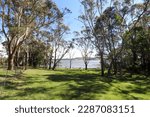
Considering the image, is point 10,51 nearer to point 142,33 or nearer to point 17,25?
point 17,25

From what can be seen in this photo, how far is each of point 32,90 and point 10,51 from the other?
52.7ft

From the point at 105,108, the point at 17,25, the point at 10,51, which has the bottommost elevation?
the point at 105,108

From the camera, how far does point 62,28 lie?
199ft

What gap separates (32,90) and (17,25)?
15.9 meters

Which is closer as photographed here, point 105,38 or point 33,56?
point 105,38

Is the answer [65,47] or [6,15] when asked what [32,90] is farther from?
[65,47]

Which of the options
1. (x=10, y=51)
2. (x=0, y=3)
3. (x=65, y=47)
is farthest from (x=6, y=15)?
(x=65, y=47)

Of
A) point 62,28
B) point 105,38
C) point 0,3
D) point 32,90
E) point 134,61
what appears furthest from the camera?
point 62,28

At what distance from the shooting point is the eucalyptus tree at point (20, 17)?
106 feet

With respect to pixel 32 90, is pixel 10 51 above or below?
above

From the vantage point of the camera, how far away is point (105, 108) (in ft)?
39.8

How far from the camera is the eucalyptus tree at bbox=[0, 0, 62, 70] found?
1270 inches

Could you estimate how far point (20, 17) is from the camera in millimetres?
33438

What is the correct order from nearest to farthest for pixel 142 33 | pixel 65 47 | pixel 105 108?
1. pixel 105 108
2. pixel 142 33
3. pixel 65 47
